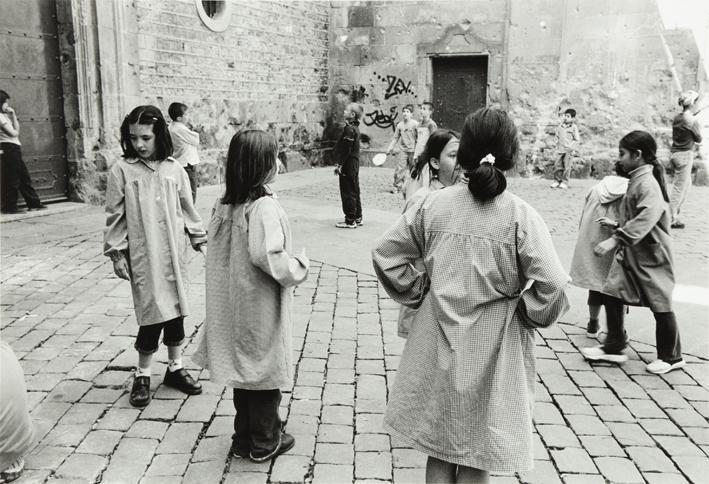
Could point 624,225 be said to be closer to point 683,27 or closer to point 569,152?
point 569,152

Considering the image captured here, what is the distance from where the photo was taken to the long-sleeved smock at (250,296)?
9.67 ft

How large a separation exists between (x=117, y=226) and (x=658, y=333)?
137 inches

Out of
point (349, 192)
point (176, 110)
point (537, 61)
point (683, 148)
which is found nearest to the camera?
point (349, 192)

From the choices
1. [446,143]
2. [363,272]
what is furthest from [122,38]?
[446,143]

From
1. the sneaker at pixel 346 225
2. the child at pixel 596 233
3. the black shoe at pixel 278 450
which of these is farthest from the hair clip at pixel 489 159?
the sneaker at pixel 346 225

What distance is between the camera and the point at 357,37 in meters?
17.2

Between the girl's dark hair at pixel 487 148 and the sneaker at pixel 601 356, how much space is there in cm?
259

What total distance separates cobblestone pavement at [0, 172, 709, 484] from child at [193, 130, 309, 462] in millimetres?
477

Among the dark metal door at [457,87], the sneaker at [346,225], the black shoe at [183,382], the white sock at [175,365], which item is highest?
the dark metal door at [457,87]

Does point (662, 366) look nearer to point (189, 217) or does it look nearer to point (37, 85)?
point (189, 217)

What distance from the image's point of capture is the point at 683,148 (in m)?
Result: 9.16

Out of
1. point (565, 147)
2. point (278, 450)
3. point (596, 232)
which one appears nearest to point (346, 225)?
point (596, 232)

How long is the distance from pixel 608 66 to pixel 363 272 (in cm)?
1068

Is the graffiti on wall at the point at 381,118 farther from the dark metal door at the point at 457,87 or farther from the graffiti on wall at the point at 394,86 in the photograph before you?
the dark metal door at the point at 457,87
